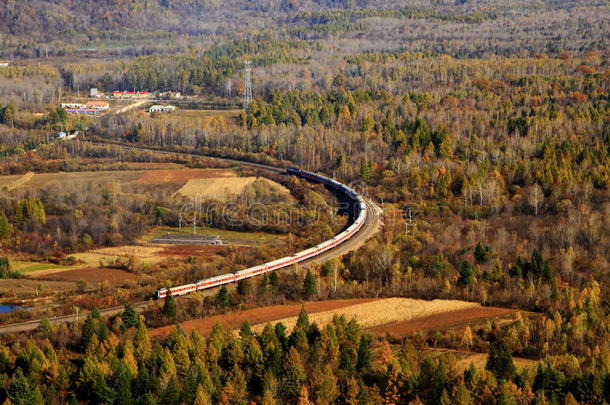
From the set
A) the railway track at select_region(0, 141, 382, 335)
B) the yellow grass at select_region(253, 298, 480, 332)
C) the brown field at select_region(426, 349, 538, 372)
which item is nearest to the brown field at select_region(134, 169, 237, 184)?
the railway track at select_region(0, 141, 382, 335)

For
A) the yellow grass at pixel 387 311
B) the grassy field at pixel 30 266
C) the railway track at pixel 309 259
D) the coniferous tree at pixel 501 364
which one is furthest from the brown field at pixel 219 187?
the coniferous tree at pixel 501 364

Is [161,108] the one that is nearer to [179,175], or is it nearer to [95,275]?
[179,175]

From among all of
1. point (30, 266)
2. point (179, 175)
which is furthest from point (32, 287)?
point (179, 175)

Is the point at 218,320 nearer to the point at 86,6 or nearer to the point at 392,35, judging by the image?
the point at 392,35

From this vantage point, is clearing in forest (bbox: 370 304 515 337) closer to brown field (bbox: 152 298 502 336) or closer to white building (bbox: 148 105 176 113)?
brown field (bbox: 152 298 502 336)

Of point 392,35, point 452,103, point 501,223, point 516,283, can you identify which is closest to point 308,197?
point 501,223

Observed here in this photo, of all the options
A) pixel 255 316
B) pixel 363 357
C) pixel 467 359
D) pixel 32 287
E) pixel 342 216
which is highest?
pixel 363 357
